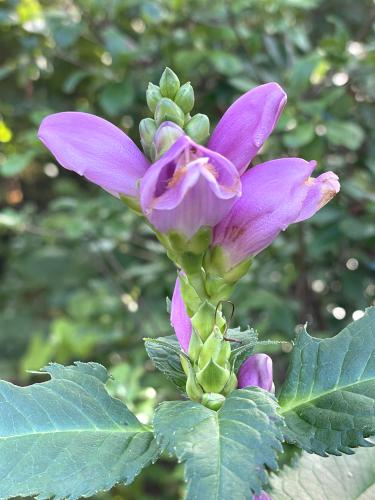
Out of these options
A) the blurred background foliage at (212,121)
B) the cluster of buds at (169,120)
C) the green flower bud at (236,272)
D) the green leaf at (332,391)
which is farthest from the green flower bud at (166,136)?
the blurred background foliage at (212,121)

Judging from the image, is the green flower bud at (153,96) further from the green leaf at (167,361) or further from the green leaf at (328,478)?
the green leaf at (328,478)

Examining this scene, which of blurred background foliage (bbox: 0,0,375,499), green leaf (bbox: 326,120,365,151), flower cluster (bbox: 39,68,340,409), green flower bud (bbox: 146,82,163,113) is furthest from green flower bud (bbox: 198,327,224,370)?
green leaf (bbox: 326,120,365,151)

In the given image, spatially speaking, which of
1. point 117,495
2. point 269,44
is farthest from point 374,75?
point 117,495

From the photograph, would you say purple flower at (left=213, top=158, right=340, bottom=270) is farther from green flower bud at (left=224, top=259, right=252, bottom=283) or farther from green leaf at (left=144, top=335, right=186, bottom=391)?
green leaf at (left=144, top=335, right=186, bottom=391)

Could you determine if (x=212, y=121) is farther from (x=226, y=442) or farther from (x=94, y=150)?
(x=226, y=442)

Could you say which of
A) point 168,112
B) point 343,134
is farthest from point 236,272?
→ point 343,134

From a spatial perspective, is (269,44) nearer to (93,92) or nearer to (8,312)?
(93,92)
